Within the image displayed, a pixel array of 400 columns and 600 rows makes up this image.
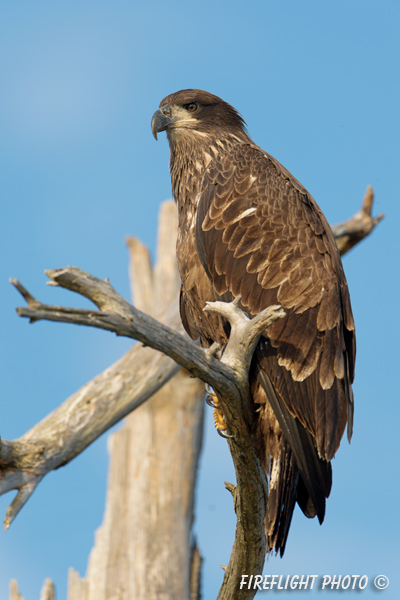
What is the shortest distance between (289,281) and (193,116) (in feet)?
6.54

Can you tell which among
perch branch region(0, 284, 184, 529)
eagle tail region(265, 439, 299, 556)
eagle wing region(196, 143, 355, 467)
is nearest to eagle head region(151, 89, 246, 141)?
eagle wing region(196, 143, 355, 467)

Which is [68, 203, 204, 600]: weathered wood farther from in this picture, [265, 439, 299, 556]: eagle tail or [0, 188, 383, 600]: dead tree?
[265, 439, 299, 556]: eagle tail

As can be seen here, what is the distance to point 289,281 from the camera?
15.8 ft

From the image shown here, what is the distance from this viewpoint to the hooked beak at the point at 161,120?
5824 mm

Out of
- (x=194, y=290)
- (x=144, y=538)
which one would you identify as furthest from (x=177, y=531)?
(x=194, y=290)

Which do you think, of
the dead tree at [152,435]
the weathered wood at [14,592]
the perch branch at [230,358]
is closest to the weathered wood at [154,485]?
the dead tree at [152,435]

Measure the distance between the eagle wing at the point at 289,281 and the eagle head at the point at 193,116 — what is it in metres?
0.87

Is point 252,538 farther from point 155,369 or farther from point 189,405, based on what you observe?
point 189,405

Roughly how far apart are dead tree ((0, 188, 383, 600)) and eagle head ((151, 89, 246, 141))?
2065mm

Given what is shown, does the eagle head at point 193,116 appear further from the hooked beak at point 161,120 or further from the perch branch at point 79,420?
the perch branch at point 79,420

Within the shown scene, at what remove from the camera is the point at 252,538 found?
13.8 ft

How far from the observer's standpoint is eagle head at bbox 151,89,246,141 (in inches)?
231

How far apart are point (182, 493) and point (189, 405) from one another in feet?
5.29

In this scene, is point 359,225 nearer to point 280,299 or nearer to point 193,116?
point 193,116
